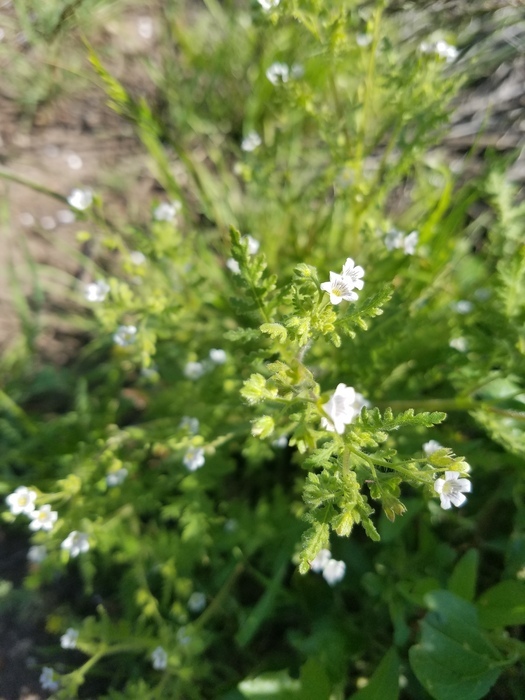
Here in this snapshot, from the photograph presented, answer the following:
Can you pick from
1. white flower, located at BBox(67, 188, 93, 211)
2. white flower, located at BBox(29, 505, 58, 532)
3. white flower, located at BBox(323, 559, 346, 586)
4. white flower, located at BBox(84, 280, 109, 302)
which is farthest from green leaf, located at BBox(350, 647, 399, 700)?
white flower, located at BBox(67, 188, 93, 211)

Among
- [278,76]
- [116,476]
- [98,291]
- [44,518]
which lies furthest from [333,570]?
[278,76]

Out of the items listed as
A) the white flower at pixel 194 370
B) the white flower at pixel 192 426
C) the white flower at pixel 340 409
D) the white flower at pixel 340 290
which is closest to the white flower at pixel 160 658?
the white flower at pixel 192 426

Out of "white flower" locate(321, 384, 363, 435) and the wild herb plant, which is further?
the wild herb plant

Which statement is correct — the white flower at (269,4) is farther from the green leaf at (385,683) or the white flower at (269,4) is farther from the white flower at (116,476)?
the green leaf at (385,683)

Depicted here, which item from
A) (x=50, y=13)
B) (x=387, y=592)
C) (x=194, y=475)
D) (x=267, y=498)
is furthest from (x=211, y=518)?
(x=50, y=13)

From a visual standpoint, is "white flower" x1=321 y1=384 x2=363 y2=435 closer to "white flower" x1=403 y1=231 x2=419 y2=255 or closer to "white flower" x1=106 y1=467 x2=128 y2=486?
"white flower" x1=403 y1=231 x2=419 y2=255

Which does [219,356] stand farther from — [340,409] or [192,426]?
[340,409]
